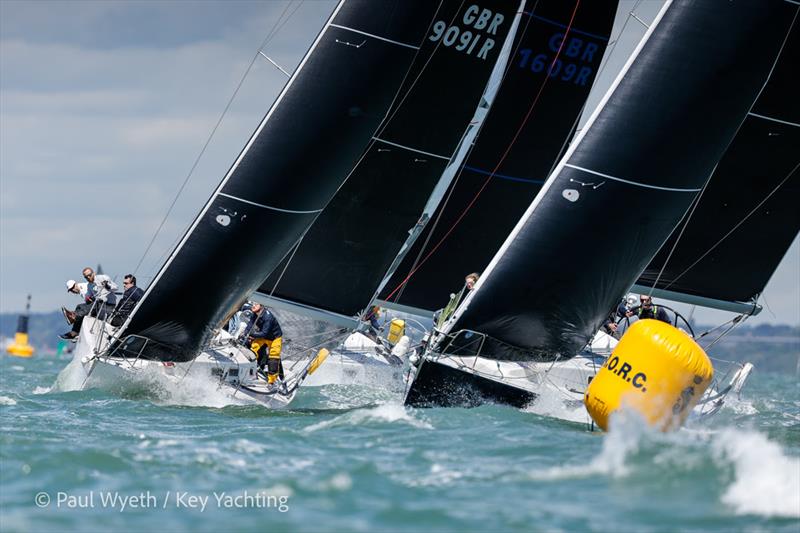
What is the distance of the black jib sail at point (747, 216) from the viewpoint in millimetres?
15648

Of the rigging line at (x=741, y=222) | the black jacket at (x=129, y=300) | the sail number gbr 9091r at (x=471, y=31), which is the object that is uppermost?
the sail number gbr 9091r at (x=471, y=31)

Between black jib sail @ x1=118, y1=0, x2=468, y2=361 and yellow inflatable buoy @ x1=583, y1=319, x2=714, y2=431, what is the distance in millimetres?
4270

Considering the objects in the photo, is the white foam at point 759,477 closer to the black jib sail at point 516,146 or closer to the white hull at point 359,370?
the black jib sail at point 516,146

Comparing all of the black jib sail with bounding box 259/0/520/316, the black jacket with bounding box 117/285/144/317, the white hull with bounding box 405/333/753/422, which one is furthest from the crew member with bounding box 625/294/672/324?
the black jacket with bounding box 117/285/144/317

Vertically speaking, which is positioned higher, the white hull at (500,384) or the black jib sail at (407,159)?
the black jib sail at (407,159)

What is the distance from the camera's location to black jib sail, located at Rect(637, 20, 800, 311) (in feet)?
51.3

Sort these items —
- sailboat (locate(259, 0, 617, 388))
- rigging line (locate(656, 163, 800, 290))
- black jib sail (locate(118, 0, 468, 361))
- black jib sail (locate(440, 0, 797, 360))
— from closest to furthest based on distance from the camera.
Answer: black jib sail (locate(440, 0, 797, 360)), black jib sail (locate(118, 0, 468, 361)), sailboat (locate(259, 0, 617, 388)), rigging line (locate(656, 163, 800, 290))

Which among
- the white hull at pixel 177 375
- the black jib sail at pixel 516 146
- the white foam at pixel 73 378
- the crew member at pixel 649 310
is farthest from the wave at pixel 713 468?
the black jib sail at pixel 516 146

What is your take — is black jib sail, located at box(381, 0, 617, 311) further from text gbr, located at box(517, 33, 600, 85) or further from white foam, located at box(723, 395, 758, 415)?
white foam, located at box(723, 395, 758, 415)

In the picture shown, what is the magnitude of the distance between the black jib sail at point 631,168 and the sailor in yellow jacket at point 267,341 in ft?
8.22

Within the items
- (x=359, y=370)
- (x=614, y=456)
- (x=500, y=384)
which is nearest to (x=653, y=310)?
(x=500, y=384)

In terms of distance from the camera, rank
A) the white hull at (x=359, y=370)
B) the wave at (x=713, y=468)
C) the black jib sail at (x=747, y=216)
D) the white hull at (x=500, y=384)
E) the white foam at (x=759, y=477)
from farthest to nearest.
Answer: the white hull at (x=359, y=370)
the black jib sail at (x=747, y=216)
the white hull at (x=500, y=384)
the wave at (x=713, y=468)
the white foam at (x=759, y=477)

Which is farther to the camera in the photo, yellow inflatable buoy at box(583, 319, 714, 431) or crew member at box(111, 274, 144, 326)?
crew member at box(111, 274, 144, 326)

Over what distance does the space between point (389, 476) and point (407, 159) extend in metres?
7.40
